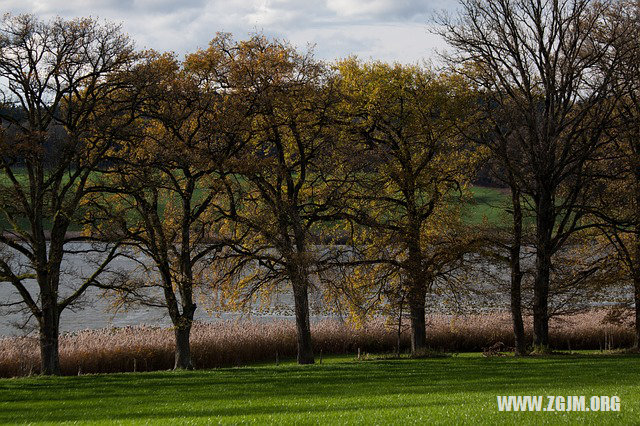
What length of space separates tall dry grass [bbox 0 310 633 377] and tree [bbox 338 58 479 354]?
4786 millimetres

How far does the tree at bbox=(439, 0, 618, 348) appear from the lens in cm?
3106

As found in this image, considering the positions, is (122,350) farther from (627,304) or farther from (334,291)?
(627,304)

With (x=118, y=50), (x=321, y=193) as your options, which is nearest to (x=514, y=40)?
(x=321, y=193)

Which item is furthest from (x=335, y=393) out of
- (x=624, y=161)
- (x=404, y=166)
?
(x=624, y=161)

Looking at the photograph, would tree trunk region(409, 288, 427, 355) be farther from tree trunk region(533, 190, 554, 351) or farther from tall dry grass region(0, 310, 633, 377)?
tree trunk region(533, 190, 554, 351)

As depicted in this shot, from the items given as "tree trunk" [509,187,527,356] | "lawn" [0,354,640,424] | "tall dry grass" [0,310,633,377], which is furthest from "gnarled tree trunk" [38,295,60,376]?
"tree trunk" [509,187,527,356]

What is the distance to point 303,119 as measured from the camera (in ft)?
104

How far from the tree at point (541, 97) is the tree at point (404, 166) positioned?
184cm

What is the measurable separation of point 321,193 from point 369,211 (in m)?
4.28

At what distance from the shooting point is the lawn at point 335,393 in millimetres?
13602

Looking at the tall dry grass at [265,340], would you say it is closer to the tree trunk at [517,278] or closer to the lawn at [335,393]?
the tree trunk at [517,278]

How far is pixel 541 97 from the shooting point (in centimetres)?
3322

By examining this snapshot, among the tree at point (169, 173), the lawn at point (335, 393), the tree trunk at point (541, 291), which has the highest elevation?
the tree at point (169, 173)

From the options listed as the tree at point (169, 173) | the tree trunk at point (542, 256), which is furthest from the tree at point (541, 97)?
the tree at point (169, 173)
